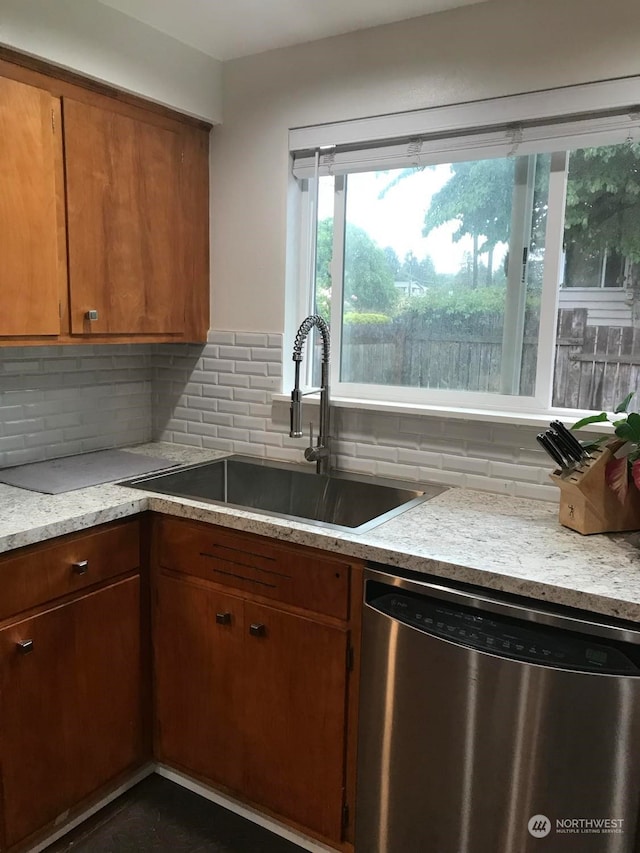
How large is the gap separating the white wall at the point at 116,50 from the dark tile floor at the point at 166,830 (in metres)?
2.20

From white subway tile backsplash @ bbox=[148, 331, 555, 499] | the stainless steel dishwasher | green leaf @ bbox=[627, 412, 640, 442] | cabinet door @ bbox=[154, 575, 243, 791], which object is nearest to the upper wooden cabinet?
white subway tile backsplash @ bbox=[148, 331, 555, 499]

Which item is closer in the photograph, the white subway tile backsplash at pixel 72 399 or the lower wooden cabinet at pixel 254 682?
the lower wooden cabinet at pixel 254 682

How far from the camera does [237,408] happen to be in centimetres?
258

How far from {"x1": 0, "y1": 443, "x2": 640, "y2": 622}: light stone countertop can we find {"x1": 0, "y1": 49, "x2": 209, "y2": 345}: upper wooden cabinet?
1.86 feet

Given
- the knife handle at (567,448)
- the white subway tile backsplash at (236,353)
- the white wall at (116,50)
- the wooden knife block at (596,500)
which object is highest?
the white wall at (116,50)

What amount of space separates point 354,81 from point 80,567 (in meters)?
1.73

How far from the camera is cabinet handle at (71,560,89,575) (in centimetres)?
179

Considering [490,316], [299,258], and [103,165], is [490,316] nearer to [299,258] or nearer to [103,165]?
[299,258]

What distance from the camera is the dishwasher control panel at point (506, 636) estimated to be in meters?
1.32

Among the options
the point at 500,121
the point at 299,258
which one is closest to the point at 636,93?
the point at 500,121

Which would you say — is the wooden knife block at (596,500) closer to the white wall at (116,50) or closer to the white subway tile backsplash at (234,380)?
the white subway tile backsplash at (234,380)

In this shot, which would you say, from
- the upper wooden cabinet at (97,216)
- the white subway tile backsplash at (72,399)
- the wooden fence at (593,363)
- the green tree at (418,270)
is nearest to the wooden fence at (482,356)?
the wooden fence at (593,363)

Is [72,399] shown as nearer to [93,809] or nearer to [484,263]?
[93,809]

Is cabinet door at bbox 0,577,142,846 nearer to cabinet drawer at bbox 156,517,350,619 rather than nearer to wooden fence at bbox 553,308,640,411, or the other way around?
cabinet drawer at bbox 156,517,350,619
